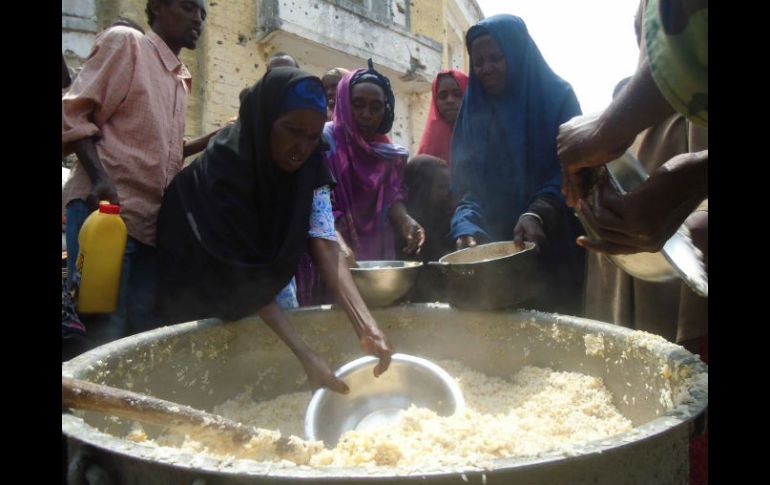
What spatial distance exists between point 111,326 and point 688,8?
2198mm

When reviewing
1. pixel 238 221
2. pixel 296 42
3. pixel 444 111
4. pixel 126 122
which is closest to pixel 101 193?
pixel 126 122

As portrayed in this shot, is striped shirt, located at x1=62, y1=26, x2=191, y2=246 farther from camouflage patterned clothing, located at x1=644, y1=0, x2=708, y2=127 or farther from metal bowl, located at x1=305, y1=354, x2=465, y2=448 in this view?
camouflage patterned clothing, located at x1=644, y1=0, x2=708, y2=127

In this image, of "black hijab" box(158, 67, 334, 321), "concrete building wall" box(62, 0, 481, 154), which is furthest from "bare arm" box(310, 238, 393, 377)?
"concrete building wall" box(62, 0, 481, 154)

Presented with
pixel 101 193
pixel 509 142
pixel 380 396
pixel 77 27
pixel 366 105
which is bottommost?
pixel 380 396

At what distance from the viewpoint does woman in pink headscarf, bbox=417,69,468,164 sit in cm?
370

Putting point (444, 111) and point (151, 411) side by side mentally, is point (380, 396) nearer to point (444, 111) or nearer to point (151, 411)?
point (151, 411)

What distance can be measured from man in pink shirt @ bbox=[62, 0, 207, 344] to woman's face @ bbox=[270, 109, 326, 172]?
2.00 feet

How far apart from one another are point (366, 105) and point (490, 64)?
74cm

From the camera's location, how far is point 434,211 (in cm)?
347

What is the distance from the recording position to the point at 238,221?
6.79 feet

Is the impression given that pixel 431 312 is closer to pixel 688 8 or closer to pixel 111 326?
pixel 111 326

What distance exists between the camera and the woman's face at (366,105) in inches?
121

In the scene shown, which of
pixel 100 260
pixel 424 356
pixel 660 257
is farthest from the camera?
pixel 424 356
